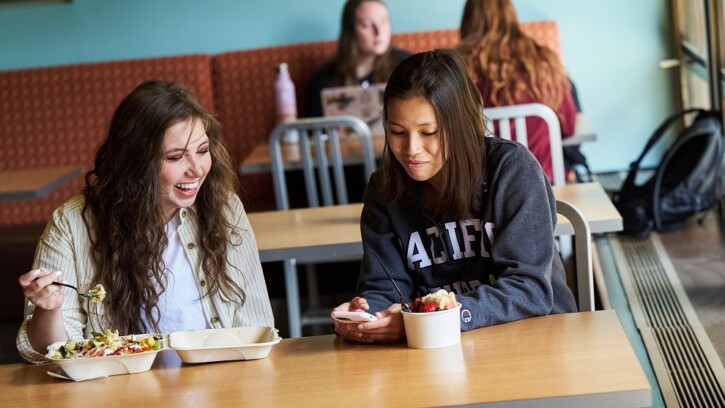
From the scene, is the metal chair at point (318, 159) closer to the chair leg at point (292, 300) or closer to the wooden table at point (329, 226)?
the chair leg at point (292, 300)

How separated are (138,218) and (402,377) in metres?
0.77

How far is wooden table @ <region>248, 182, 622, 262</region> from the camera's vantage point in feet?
9.02

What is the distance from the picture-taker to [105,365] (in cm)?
175

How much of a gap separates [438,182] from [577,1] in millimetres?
3690

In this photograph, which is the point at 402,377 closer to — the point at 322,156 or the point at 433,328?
the point at 433,328

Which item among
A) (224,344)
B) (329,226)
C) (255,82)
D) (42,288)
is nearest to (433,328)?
(224,344)

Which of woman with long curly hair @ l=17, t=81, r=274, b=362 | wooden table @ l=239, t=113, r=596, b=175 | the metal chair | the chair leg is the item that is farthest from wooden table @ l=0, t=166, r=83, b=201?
woman with long curly hair @ l=17, t=81, r=274, b=362

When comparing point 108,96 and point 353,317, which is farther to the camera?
point 108,96

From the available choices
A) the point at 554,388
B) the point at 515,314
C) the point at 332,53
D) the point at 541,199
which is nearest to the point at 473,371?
the point at 554,388

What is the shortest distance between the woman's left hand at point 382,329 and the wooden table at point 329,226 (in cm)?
94

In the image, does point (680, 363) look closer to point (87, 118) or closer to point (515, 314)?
point (515, 314)

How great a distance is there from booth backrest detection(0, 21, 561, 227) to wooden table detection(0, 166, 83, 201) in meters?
0.92

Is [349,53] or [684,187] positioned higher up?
[349,53]

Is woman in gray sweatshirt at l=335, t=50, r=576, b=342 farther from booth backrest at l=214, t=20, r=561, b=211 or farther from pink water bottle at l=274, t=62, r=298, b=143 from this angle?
booth backrest at l=214, t=20, r=561, b=211
